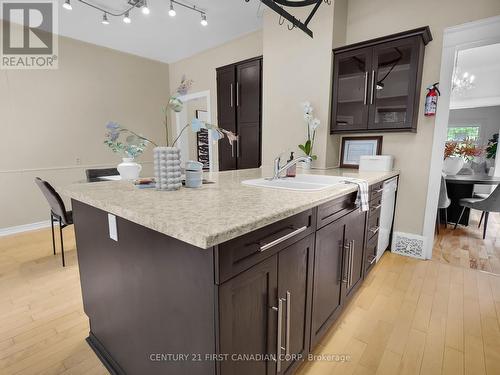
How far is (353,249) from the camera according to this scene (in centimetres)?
164

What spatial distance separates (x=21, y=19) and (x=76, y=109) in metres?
1.14

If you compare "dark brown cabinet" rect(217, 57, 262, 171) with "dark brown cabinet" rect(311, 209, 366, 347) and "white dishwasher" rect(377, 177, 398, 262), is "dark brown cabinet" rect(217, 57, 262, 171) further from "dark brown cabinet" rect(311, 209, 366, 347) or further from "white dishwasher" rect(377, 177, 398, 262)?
"dark brown cabinet" rect(311, 209, 366, 347)

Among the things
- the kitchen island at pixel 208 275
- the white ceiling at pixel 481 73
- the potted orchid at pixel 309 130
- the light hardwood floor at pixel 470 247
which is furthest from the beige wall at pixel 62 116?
the white ceiling at pixel 481 73

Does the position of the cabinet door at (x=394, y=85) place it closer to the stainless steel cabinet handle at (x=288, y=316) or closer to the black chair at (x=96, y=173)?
the stainless steel cabinet handle at (x=288, y=316)

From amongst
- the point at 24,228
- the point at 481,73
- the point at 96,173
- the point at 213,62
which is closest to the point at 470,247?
the point at 481,73

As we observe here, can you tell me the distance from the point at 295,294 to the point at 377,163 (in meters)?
1.84

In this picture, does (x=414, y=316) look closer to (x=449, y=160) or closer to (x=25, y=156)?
(x=449, y=160)

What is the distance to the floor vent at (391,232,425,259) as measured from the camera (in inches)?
99.0

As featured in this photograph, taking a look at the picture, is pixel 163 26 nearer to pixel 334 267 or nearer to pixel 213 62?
pixel 213 62

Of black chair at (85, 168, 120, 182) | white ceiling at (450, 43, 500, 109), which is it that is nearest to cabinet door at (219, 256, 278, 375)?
black chair at (85, 168, 120, 182)

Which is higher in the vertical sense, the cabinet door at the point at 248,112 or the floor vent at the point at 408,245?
the cabinet door at the point at 248,112

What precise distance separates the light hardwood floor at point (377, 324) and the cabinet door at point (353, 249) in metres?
0.21

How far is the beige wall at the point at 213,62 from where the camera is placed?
11.5ft

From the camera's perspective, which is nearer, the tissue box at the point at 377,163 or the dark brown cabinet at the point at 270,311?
the dark brown cabinet at the point at 270,311
